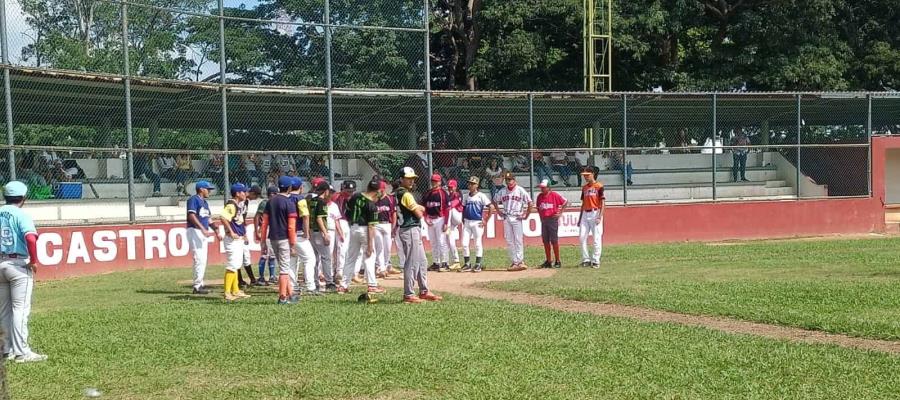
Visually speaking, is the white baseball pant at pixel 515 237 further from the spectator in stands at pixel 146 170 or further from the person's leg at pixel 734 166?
the person's leg at pixel 734 166

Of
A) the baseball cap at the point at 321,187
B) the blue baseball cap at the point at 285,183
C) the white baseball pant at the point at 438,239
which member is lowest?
the white baseball pant at the point at 438,239

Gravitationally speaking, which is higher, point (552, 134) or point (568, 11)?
point (568, 11)

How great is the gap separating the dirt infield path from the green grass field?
223mm

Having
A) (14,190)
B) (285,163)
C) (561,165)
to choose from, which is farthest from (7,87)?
(561,165)

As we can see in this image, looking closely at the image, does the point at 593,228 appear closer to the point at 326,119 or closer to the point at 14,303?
the point at 326,119

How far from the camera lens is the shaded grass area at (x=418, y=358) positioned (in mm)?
7539

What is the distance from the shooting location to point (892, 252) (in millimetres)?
19719

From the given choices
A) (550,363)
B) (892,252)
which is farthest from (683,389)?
(892,252)

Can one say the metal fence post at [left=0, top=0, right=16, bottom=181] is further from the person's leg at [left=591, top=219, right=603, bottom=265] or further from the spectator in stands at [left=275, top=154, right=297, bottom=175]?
the person's leg at [left=591, top=219, right=603, bottom=265]

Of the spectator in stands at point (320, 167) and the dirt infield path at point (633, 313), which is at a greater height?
the spectator in stands at point (320, 167)

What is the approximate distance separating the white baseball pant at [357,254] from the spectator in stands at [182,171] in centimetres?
795

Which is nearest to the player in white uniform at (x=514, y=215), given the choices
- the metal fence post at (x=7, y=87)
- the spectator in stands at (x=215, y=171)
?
the spectator in stands at (x=215, y=171)

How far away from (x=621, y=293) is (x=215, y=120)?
1305cm

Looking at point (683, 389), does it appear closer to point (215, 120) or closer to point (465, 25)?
point (215, 120)
